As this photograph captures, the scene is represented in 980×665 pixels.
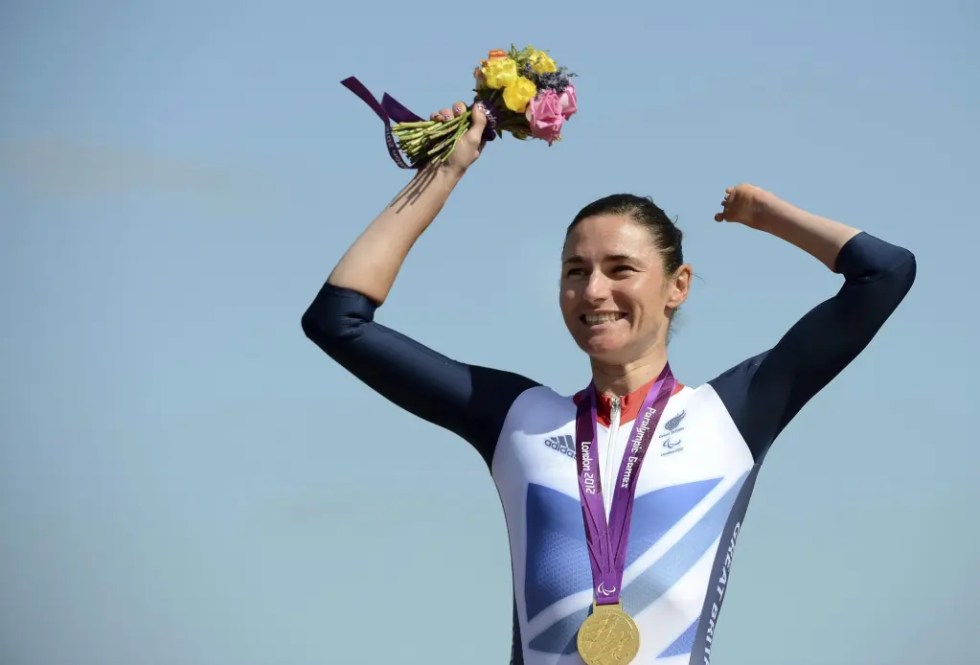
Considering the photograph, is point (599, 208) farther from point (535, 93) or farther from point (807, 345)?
point (807, 345)

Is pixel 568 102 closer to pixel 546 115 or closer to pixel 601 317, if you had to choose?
pixel 546 115

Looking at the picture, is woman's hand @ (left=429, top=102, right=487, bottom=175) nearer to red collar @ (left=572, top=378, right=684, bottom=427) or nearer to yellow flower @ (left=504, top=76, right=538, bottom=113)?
yellow flower @ (left=504, top=76, right=538, bottom=113)

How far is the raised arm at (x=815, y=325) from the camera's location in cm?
693

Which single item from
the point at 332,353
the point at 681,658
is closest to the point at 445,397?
the point at 332,353

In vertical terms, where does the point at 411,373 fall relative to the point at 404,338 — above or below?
below

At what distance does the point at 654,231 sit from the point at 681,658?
1764 mm

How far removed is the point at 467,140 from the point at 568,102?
1.49ft

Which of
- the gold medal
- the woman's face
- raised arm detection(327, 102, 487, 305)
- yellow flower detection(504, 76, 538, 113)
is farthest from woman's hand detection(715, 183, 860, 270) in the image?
the gold medal

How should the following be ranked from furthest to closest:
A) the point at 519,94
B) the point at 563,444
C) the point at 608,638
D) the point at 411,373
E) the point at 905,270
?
the point at 519,94 < the point at 411,373 < the point at 563,444 < the point at 905,270 < the point at 608,638

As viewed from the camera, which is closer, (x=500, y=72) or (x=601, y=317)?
(x=601, y=317)

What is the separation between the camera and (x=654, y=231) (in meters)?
7.35

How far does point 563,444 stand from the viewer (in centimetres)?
716

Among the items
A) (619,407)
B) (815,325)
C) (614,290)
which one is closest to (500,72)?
(614,290)

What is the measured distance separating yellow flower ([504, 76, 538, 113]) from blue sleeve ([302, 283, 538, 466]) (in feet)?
3.36
